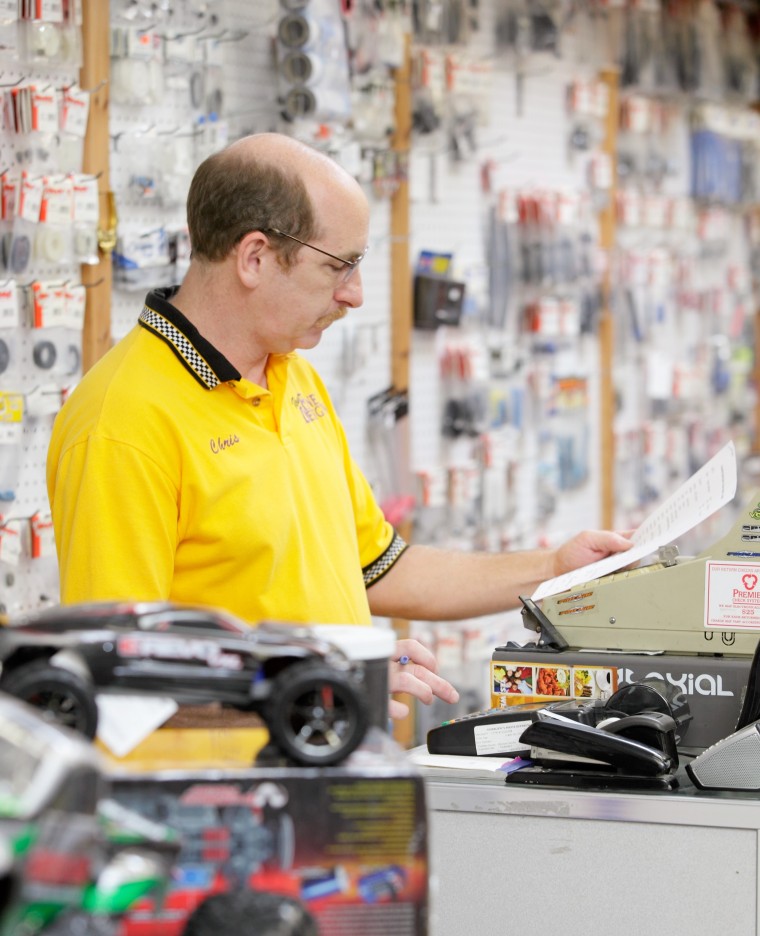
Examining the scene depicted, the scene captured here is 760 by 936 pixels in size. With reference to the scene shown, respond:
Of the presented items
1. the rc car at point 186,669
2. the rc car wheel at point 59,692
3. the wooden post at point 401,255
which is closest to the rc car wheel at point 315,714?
the rc car at point 186,669

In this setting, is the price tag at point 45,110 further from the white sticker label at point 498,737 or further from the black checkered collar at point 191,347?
the white sticker label at point 498,737

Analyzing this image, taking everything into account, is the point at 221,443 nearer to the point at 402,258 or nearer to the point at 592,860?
the point at 592,860

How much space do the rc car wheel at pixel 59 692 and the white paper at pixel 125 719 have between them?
33mm

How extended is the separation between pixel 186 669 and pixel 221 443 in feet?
3.45

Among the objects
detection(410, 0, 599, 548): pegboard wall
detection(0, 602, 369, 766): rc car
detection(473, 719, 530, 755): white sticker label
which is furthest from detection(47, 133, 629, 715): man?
detection(410, 0, 599, 548): pegboard wall

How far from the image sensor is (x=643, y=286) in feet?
23.0

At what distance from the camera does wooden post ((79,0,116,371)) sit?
364 centimetres

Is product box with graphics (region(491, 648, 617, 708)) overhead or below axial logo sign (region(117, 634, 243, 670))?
below

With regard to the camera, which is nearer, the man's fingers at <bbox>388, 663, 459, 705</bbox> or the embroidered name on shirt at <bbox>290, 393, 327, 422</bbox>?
the man's fingers at <bbox>388, 663, 459, 705</bbox>

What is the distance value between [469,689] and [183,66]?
8.81ft

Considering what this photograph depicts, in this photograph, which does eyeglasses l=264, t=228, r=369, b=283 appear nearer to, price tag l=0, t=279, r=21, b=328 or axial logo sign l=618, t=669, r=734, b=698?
axial logo sign l=618, t=669, r=734, b=698

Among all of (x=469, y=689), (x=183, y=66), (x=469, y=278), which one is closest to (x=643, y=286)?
(x=469, y=278)

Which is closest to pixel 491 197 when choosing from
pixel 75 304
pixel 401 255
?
pixel 401 255

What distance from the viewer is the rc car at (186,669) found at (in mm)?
1253
